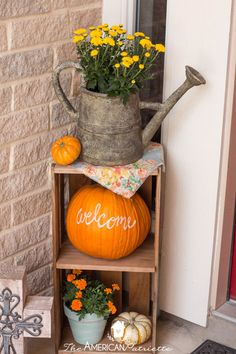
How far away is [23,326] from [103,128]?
65cm

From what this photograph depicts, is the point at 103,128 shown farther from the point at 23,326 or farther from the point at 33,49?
the point at 23,326

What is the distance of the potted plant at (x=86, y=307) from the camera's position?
2.30 m

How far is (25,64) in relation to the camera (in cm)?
209

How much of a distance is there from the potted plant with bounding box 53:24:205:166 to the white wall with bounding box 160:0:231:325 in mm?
119

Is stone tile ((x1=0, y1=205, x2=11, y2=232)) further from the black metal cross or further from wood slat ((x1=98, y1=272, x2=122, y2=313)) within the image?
wood slat ((x1=98, y1=272, x2=122, y2=313))

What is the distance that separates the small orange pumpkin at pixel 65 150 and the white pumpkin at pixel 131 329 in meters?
0.62

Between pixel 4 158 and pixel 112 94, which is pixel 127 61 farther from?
pixel 4 158

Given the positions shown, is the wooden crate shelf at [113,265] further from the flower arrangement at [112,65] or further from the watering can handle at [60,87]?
the flower arrangement at [112,65]

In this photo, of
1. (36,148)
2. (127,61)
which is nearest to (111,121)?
(127,61)

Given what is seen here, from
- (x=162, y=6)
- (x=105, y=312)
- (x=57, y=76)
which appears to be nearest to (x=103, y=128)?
(x=57, y=76)

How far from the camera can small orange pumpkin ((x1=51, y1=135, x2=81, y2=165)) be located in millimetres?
2098

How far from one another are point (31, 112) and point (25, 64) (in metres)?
0.16

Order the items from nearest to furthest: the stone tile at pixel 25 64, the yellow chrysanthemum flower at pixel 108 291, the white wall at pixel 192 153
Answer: the stone tile at pixel 25 64
the white wall at pixel 192 153
the yellow chrysanthemum flower at pixel 108 291

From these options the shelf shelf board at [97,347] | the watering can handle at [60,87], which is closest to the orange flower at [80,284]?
the shelf shelf board at [97,347]
